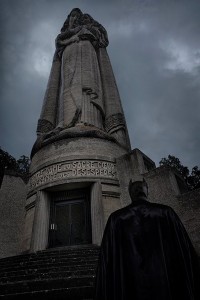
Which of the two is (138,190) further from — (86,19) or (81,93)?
(86,19)

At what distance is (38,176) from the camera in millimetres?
12273

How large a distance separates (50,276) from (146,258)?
11.9 ft

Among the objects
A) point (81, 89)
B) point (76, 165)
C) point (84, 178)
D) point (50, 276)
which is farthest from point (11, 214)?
point (81, 89)

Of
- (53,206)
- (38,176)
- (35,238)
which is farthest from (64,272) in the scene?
(38,176)

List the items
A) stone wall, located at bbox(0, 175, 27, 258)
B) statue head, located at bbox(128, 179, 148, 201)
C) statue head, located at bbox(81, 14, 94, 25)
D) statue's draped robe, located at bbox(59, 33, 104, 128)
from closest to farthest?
1. statue head, located at bbox(128, 179, 148, 201)
2. stone wall, located at bbox(0, 175, 27, 258)
3. statue's draped robe, located at bbox(59, 33, 104, 128)
4. statue head, located at bbox(81, 14, 94, 25)

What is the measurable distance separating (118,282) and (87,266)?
3.75m

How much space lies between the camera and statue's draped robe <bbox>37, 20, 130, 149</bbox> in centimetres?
1516

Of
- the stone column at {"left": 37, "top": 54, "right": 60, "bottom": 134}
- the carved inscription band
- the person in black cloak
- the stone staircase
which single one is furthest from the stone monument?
the person in black cloak

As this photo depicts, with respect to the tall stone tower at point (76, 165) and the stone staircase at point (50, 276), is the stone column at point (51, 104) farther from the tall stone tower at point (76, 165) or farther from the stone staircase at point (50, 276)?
the stone staircase at point (50, 276)

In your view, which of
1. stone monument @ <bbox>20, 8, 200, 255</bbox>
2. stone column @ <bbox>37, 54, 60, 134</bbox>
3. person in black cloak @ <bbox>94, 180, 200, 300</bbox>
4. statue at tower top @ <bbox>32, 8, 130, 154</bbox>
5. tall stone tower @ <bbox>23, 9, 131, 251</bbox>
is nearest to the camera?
person in black cloak @ <bbox>94, 180, 200, 300</bbox>

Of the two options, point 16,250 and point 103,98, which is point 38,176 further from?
point 103,98

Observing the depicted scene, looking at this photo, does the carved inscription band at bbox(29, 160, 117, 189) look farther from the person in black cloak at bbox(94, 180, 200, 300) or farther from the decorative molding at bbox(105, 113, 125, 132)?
the person in black cloak at bbox(94, 180, 200, 300)

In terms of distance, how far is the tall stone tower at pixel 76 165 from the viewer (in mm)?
10633

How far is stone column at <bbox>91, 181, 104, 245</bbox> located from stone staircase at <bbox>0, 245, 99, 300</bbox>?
2.34 metres
